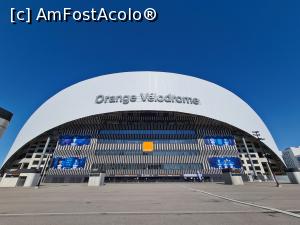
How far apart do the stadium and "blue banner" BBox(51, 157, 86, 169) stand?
32 centimetres

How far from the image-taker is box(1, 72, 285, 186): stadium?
2106 inches

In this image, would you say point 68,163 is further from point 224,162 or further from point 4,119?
point 4,119

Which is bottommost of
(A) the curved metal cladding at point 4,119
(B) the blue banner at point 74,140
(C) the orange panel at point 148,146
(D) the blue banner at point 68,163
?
(A) the curved metal cladding at point 4,119

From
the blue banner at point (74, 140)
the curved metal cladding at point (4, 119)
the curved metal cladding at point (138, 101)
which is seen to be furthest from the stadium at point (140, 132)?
the curved metal cladding at point (4, 119)

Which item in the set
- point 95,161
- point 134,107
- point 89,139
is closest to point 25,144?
point 89,139

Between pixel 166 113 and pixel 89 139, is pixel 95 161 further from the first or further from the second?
pixel 166 113

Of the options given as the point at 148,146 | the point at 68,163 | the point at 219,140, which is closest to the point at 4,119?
the point at 148,146

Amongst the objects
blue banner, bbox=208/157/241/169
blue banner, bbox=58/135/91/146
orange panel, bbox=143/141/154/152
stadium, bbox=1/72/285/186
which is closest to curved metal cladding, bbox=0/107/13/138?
stadium, bbox=1/72/285/186

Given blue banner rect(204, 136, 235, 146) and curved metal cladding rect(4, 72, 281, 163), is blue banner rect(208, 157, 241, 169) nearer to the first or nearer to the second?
blue banner rect(204, 136, 235, 146)

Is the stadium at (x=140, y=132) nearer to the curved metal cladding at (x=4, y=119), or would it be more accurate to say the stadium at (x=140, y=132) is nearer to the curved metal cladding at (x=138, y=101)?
the curved metal cladding at (x=138, y=101)

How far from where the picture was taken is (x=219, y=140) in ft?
200

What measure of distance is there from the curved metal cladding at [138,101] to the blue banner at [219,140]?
6.02 m

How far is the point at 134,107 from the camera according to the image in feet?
188

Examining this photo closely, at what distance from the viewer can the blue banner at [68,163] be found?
53094 mm
